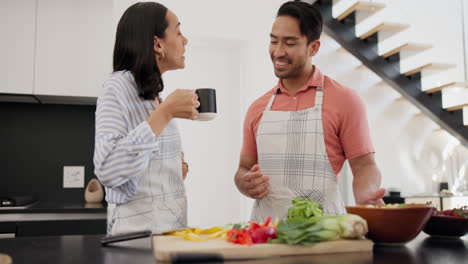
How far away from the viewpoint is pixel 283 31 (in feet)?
6.21

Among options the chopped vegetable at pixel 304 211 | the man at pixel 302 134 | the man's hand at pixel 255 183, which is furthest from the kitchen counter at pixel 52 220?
the chopped vegetable at pixel 304 211

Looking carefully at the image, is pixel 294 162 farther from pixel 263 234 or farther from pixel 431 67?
pixel 431 67

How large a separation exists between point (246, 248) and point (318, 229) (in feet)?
0.55

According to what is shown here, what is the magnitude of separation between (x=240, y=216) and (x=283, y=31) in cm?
217

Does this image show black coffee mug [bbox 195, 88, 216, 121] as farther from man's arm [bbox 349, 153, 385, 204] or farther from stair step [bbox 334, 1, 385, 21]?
stair step [bbox 334, 1, 385, 21]

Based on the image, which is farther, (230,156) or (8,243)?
(230,156)

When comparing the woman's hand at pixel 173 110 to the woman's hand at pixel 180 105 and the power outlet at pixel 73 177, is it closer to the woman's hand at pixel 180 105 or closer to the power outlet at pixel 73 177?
the woman's hand at pixel 180 105

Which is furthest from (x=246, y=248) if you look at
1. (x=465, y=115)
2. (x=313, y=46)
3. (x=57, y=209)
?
(x=465, y=115)

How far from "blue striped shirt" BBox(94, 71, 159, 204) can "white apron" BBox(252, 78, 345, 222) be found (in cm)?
67

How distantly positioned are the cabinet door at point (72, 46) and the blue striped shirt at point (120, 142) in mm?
1656

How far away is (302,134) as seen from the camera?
184cm

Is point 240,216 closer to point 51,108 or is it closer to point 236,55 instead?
point 236,55

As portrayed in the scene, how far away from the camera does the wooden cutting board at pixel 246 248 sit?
0.92 meters

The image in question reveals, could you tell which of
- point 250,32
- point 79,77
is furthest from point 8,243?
point 250,32
